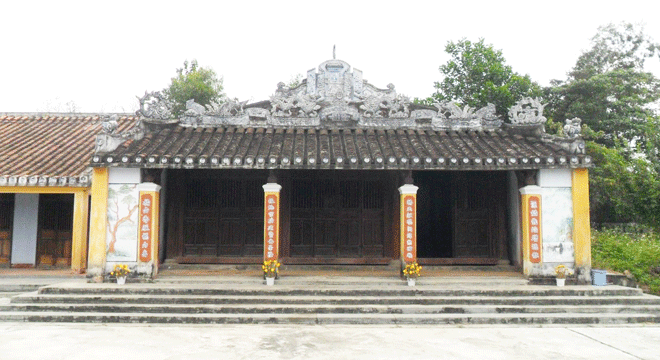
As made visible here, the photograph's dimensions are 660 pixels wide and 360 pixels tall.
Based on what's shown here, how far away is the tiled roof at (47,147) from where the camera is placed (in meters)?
10.4

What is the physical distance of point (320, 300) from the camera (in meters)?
8.43

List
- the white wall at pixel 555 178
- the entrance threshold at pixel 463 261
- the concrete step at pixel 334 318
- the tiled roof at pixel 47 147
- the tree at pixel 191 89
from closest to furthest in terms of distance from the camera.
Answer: the concrete step at pixel 334 318
the white wall at pixel 555 178
the tiled roof at pixel 47 147
the entrance threshold at pixel 463 261
the tree at pixel 191 89

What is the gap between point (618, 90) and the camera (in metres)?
21.6

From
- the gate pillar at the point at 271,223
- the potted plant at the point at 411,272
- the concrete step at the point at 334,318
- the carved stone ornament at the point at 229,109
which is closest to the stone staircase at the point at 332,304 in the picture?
the concrete step at the point at 334,318

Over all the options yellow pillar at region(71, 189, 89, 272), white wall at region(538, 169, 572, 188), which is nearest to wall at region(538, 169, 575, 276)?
white wall at region(538, 169, 572, 188)

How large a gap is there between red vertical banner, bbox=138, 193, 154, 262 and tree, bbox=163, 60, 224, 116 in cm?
1200

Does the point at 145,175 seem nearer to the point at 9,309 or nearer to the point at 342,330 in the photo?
the point at 9,309

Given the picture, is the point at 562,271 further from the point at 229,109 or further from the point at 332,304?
the point at 229,109

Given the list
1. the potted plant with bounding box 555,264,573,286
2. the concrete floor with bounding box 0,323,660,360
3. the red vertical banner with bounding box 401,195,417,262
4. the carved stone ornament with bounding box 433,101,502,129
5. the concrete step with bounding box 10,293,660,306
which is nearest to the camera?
the concrete floor with bounding box 0,323,660,360

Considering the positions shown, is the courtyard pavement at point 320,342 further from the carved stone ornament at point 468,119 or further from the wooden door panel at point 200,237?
the carved stone ornament at point 468,119

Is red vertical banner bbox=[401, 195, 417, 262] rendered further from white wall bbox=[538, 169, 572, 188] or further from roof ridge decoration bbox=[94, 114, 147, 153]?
roof ridge decoration bbox=[94, 114, 147, 153]

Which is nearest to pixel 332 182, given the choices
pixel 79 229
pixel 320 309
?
pixel 320 309

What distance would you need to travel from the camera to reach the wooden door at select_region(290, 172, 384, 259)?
11.1m

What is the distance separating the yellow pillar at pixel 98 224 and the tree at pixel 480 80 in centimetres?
1357
